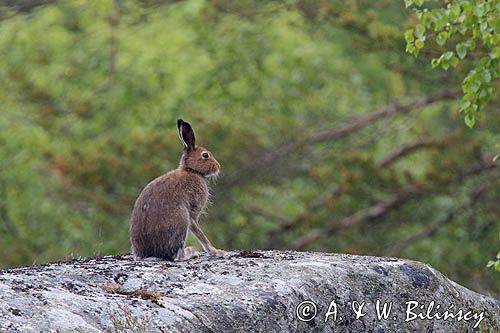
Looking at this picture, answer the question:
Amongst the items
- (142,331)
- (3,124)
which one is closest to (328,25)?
(3,124)

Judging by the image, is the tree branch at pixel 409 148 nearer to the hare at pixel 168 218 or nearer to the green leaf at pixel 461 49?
the green leaf at pixel 461 49

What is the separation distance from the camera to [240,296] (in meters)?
5.54

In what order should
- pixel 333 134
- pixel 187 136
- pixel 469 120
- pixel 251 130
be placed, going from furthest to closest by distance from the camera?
pixel 251 130, pixel 333 134, pixel 469 120, pixel 187 136

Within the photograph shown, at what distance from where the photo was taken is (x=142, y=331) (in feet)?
15.9

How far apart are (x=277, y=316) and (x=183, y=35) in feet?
55.1

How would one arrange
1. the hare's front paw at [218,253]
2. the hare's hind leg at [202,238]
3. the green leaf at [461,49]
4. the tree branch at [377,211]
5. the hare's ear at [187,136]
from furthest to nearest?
the tree branch at [377,211] → the green leaf at [461,49] → the hare's ear at [187,136] → the hare's hind leg at [202,238] → the hare's front paw at [218,253]

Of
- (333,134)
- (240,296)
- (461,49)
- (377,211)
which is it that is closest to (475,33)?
(461,49)

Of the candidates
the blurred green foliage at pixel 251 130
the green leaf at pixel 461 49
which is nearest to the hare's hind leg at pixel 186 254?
the green leaf at pixel 461 49

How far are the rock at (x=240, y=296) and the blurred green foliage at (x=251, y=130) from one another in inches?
302

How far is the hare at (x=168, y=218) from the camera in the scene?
7.24m

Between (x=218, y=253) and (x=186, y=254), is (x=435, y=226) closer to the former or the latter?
(x=186, y=254)

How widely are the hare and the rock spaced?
0.24m

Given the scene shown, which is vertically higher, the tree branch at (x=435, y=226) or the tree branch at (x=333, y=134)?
the tree branch at (x=333, y=134)

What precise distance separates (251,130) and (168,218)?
9.62m
